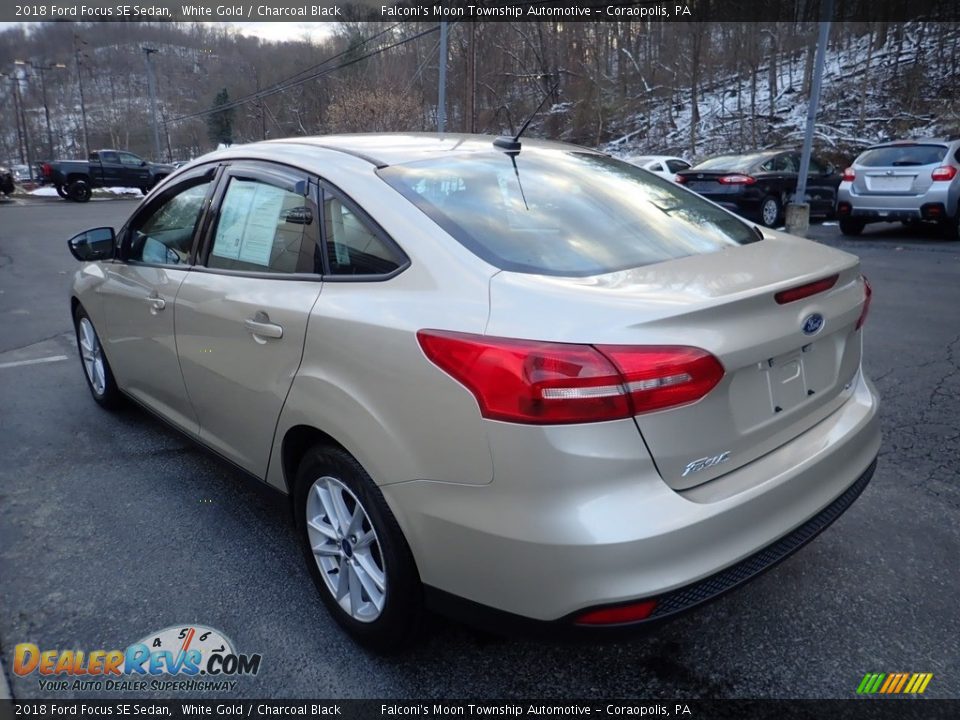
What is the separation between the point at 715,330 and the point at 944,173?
37.4 ft

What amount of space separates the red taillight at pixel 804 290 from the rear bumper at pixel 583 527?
0.46 m

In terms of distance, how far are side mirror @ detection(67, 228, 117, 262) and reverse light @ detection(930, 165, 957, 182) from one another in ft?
37.7

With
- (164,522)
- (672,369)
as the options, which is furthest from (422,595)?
(164,522)

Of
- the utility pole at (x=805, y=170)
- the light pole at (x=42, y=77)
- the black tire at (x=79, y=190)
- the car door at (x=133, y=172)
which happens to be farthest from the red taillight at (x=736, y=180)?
the light pole at (x=42, y=77)

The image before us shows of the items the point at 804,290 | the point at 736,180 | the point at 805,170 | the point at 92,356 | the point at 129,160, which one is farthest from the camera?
the point at 129,160

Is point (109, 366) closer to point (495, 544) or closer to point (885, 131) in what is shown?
point (495, 544)

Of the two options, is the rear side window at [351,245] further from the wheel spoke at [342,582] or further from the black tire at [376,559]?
the wheel spoke at [342,582]

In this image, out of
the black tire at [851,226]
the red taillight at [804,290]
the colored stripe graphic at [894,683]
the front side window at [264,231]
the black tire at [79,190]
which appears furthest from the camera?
the black tire at [79,190]

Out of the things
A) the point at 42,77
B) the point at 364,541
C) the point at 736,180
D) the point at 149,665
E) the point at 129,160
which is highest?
the point at 42,77

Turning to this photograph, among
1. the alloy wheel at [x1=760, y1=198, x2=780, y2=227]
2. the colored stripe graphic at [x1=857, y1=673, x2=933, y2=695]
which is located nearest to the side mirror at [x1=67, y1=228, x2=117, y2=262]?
the colored stripe graphic at [x1=857, y1=673, x2=933, y2=695]

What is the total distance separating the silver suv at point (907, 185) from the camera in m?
10.9

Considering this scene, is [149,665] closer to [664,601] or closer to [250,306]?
[250,306]

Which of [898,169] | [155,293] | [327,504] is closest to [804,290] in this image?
[327,504]

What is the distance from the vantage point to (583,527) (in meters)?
1.69
